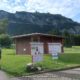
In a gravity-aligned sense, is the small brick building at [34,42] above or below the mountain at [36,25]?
below

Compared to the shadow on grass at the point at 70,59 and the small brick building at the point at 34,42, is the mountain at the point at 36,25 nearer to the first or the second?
the small brick building at the point at 34,42

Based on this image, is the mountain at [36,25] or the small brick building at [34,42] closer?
the small brick building at [34,42]

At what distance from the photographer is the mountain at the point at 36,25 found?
226 ft

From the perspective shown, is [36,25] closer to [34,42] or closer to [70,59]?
[34,42]

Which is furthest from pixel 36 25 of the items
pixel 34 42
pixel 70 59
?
pixel 70 59

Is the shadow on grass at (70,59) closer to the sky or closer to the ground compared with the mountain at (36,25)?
closer to the ground

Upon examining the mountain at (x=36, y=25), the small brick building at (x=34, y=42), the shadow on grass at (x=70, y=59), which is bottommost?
the shadow on grass at (x=70, y=59)

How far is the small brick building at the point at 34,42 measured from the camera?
42.0 m

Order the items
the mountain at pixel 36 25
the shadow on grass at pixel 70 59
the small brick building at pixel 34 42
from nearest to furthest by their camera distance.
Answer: the shadow on grass at pixel 70 59 → the small brick building at pixel 34 42 → the mountain at pixel 36 25

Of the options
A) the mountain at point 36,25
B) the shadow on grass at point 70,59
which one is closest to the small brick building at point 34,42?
the shadow on grass at point 70,59

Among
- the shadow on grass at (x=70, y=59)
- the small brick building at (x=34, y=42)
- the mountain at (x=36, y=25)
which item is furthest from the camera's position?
the mountain at (x=36, y=25)

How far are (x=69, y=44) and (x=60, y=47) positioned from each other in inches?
1171

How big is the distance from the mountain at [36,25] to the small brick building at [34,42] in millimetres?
15134

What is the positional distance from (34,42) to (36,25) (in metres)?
46.7
